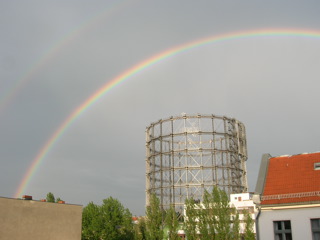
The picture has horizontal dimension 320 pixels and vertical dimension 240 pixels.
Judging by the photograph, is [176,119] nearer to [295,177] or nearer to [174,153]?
[174,153]

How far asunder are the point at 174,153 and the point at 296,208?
1313 inches

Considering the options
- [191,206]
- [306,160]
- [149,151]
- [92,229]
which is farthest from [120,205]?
[306,160]

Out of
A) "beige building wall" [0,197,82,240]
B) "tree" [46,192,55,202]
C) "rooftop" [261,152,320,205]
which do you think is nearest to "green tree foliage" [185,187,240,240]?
"rooftop" [261,152,320,205]

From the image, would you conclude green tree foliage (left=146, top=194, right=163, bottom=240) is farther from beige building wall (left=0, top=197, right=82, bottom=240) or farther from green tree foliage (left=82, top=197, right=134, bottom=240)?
green tree foliage (left=82, top=197, right=134, bottom=240)

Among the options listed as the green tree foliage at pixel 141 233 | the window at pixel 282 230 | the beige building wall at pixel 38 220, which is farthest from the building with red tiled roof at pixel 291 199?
the beige building wall at pixel 38 220

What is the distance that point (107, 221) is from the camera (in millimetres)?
40719

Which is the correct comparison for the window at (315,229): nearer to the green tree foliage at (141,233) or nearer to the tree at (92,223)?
the green tree foliage at (141,233)

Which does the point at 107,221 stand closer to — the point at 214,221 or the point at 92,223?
the point at 92,223

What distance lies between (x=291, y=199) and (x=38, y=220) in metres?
19.0

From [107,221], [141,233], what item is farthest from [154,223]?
[107,221]

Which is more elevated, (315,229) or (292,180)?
(292,180)

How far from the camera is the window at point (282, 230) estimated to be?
58.1ft

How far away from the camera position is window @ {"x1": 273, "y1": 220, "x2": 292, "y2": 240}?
1772 centimetres

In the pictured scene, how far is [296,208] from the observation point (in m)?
17.6
